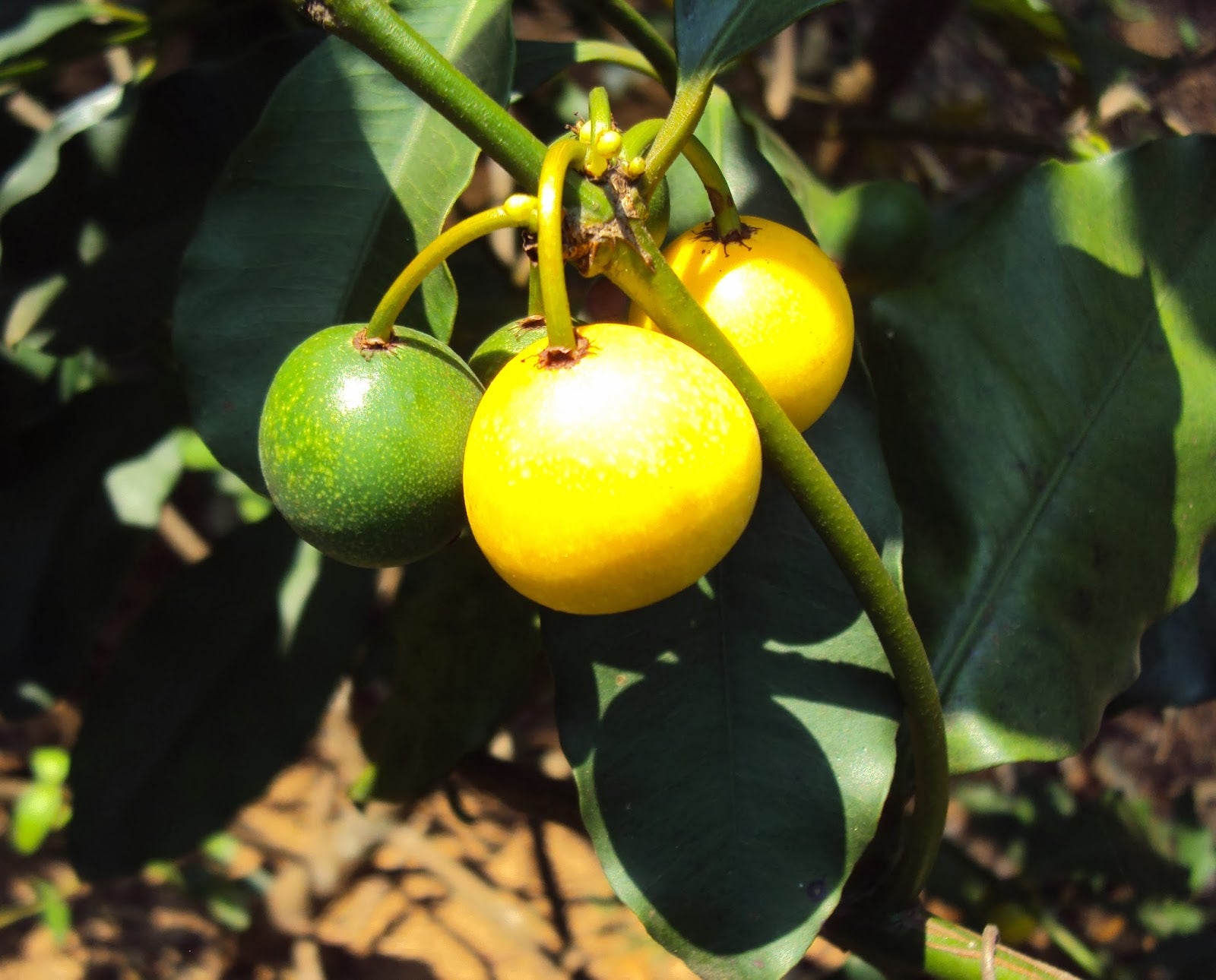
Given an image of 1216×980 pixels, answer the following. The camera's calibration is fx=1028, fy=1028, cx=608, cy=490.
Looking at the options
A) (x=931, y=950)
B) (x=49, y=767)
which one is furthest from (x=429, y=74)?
(x=49, y=767)

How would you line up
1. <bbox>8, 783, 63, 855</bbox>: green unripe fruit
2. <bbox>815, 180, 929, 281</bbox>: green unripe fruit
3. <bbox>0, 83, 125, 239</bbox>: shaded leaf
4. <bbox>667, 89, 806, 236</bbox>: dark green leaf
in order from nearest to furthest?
1. <bbox>667, 89, 806, 236</bbox>: dark green leaf
2. <bbox>0, 83, 125, 239</bbox>: shaded leaf
3. <bbox>815, 180, 929, 281</bbox>: green unripe fruit
4. <bbox>8, 783, 63, 855</bbox>: green unripe fruit

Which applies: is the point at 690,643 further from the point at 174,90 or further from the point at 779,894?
the point at 174,90

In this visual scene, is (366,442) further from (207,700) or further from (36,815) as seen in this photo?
(36,815)

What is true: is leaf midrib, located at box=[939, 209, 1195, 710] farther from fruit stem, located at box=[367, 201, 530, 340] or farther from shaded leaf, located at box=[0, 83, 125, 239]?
shaded leaf, located at box=[0, 83, 125, 239]

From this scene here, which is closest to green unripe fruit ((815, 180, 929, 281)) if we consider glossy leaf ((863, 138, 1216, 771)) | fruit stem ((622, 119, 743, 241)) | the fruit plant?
the fruit plant

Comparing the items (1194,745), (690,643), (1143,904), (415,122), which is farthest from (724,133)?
(1194,745)

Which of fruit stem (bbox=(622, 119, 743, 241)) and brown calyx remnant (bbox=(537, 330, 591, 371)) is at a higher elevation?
fruit stem (bbox=(622, 119, 743, 241))
